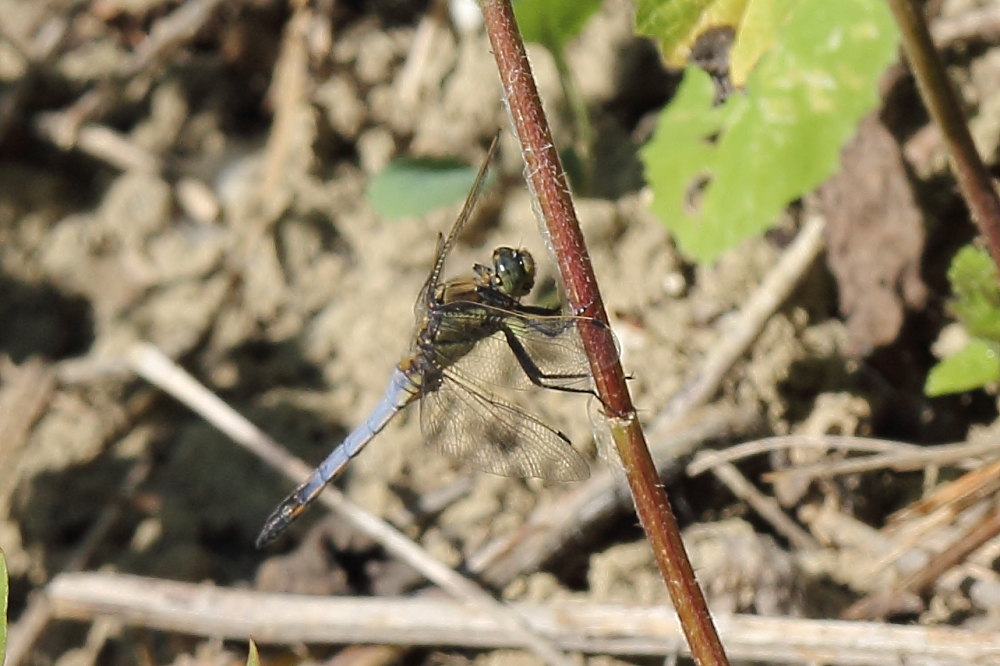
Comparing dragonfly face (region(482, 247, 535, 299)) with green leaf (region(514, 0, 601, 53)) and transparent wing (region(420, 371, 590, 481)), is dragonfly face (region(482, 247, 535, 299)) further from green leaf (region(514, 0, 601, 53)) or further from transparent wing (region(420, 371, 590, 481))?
green leaf (region(514, 0, 601, 53))

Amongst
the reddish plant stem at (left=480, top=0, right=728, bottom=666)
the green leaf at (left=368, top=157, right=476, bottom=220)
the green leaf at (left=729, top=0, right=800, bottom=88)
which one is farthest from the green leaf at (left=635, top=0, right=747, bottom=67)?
the green leaf at (left=368, top=157, right=476, bottom=220)

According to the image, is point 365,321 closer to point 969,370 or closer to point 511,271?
point 511,271

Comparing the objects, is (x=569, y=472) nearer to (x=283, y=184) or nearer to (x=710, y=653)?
(x=710, y=653)

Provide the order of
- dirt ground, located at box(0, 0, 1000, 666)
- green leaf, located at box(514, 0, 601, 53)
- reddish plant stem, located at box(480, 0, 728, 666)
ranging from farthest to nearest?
1. green leaf, located at box(514, 0, 601, 53)
2. dirt ground, located at box(0, 0, 1000, 666)
3. reddish plant stem, located at box(480, 0, 728, 666)

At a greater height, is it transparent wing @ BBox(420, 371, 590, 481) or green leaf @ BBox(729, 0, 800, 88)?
green leaf @ BBox(729, 0, 800, 88)

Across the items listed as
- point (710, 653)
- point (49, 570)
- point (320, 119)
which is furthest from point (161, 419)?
point (710, 653)

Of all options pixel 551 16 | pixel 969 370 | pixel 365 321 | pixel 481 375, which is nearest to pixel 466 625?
pixel 481 375

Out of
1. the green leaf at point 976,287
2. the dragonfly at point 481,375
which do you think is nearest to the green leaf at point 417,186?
the dragonfly at point 481,375
